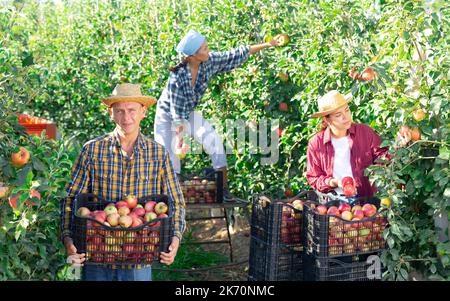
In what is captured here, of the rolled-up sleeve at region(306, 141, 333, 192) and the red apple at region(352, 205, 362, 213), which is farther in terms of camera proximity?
the rolled-up sleeve at region(306, 141, 333, 192)

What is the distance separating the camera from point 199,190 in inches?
213

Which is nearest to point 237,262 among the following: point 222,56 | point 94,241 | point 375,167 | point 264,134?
point 264,134

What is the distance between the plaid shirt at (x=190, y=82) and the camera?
5.61 m

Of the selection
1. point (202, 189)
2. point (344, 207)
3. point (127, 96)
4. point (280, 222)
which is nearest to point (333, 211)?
point (344, 207)

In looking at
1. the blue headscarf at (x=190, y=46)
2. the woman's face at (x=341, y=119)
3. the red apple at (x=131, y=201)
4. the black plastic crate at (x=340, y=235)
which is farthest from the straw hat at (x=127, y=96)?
the blue headscarf at (x=190, y=46)

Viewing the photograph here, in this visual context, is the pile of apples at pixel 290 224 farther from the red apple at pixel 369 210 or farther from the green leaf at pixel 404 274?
the green leaf at pixel 404 274

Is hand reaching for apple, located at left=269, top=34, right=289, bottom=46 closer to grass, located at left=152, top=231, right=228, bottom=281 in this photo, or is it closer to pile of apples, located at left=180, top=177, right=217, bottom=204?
pile of apples, located at left=180, top=177, right=217, bottom=204

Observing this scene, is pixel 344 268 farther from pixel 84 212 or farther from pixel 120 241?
pixel 84 212

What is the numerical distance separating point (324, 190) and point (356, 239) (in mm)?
567

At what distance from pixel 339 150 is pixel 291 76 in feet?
4.25

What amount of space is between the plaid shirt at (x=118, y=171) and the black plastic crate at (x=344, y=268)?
30.3 inches

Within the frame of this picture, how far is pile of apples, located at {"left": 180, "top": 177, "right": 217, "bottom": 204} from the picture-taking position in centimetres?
539

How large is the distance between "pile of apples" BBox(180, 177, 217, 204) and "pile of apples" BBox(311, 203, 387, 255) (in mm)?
1335

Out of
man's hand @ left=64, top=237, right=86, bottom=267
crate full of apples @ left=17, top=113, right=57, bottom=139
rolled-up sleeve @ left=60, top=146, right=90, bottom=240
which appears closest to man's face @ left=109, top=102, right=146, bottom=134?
rolled-up sleeve @ left=60, top=146, right=90, bottom=240
